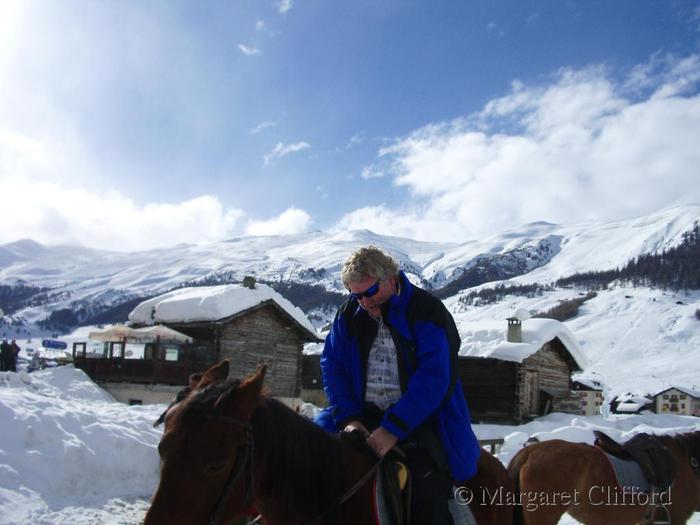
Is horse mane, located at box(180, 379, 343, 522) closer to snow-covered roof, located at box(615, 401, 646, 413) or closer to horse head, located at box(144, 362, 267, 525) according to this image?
horse head, located at box(144, 362, 267, 525)

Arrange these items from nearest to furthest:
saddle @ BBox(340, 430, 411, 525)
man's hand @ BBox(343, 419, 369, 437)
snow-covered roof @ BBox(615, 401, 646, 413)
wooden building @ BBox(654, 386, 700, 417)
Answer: saddle @ BBox(340, 430, 411, 525), man's hand @ BBox(343, 419, 369, 437), wooden building @ BBox(654, 386, 700, 417), snow-covered roof @ BBox(615, 401, 646, 413)

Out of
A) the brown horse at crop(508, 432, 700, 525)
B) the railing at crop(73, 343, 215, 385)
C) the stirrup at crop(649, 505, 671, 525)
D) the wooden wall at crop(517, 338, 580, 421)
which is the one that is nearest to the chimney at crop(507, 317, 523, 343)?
the wooden wall at crop(517, 338, 580, 421)

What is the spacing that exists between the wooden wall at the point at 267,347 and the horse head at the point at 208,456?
74.3 ft

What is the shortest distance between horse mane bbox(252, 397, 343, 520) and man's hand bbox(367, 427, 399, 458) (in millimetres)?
197

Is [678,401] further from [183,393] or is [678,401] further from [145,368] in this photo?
[183,393]

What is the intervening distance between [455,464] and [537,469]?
109 inches

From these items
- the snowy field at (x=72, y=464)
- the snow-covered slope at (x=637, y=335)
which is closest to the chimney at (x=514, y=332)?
the snowy field at (x=72, y=464)

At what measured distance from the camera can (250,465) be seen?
7.05ft

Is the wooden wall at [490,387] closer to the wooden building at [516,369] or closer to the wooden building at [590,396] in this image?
the wooden building at [516,369]

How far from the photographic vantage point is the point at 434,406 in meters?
2.68

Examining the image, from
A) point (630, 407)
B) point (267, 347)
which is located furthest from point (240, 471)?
point (630, 407)

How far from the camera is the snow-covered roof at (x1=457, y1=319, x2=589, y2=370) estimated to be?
2602cm

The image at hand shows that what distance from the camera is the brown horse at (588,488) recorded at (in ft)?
16.7

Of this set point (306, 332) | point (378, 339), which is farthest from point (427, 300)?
point (306, 332)
